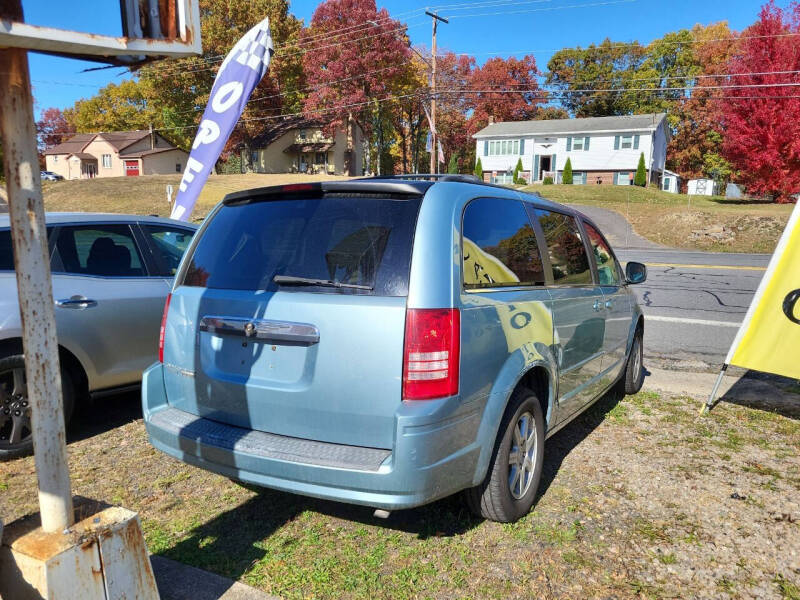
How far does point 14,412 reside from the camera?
406 centimetres

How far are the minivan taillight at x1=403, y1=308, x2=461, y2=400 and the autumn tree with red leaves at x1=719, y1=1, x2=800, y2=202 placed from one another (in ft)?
107

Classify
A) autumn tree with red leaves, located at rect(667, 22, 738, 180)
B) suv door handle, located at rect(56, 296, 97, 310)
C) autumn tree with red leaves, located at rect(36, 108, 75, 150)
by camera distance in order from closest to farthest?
1. suv door handle, located at rect(56, 296, 97, 310)
2. autumn tree with red leaves, located at rect(667, 22, 738, 180)
3. autumn tree with red leaves, located at rect(36, 108, 75, 150)

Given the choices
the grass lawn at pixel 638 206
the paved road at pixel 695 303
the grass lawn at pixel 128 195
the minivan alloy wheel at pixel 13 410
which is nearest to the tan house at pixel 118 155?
the grass lawn at pixel 128 195

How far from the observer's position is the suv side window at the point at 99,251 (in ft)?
15.0

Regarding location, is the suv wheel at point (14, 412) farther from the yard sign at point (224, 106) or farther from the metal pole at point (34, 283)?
the yard sign at point (224, 106)

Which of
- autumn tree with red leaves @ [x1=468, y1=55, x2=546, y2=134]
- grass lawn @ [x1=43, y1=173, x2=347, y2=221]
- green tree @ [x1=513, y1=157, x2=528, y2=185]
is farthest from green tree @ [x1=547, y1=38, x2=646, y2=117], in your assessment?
grass lawn @ [x1=43, y1=173, x2=347, y2=221]

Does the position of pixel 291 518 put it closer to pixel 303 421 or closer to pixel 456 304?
pixel 303 421

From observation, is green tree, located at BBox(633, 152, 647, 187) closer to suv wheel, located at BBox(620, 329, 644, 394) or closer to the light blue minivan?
suv wheel, located at BBox(620, 329, 644, 394)

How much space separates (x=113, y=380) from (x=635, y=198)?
37.0 meters

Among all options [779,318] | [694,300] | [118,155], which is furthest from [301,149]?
[779,318]

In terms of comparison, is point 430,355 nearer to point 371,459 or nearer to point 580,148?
point 371,459

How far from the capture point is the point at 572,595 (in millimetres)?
2734

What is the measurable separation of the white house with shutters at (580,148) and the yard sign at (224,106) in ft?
146

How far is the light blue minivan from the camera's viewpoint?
2.67m
